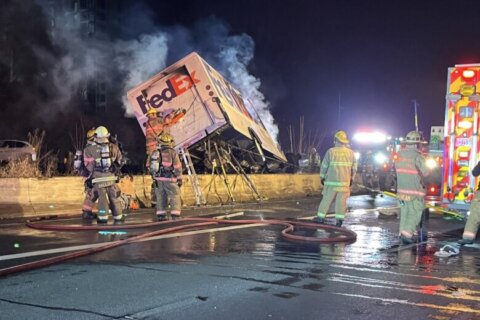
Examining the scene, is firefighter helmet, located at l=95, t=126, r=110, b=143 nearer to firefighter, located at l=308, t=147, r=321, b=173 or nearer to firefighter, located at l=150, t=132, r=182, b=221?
firefighter, located at l=150, t=132, r=182, b=221

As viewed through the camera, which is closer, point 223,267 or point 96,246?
point 223,267

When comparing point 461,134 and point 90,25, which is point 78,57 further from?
Result: point 461,134

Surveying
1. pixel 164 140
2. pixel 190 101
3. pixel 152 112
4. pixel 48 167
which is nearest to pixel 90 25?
pixel 190 101

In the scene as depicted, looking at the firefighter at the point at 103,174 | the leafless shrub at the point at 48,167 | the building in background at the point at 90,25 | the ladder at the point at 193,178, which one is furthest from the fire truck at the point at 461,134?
the building in background at the point at 90,25

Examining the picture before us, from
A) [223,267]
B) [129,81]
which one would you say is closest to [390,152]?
[129,81]

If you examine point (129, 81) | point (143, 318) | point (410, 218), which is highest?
point (129, 81)

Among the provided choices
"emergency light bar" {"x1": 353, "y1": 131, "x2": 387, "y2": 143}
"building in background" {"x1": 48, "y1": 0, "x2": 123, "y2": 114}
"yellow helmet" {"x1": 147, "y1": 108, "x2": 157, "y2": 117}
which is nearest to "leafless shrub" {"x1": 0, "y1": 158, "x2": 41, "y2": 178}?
"yellow helmet" {"x1": 147, "y1": 108, "x2": 157, "y2": 117}

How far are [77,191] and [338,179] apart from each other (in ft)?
18.7

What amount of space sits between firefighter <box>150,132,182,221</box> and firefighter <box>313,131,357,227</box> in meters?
2.62

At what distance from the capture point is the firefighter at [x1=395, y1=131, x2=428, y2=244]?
7.73 meters

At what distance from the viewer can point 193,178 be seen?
13438mm

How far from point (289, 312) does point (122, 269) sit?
2.21m

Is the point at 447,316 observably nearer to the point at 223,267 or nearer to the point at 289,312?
the point at 289,312

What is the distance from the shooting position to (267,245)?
24.5ft
